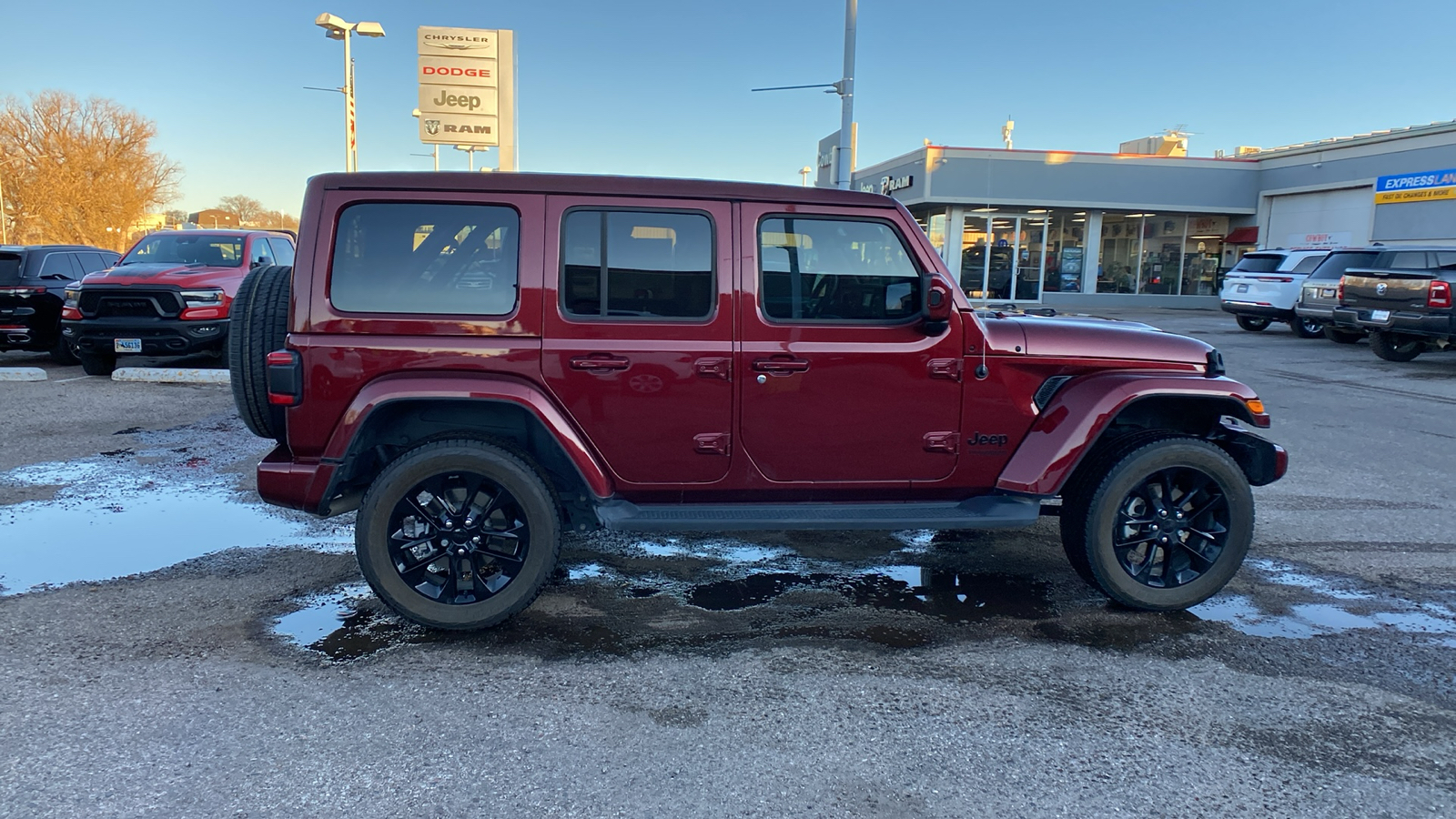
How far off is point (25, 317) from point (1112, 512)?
1402 centimetres

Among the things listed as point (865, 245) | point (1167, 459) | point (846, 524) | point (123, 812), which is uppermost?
point (865, 245)

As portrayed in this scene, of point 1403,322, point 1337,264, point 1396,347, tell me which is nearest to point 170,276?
point 1403,322

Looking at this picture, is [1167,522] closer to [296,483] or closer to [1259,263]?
[296,483]

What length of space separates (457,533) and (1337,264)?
1849 centimetres

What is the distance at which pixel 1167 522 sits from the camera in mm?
4184

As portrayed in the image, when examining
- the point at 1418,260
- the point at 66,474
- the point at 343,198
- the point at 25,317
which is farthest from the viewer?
the point at 1418,260

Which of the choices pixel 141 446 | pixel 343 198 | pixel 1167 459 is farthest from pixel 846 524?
pixel 141 446

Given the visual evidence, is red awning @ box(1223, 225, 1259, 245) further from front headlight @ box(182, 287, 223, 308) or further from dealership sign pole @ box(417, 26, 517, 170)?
front headlight @ box(182, 287, 223, 308)

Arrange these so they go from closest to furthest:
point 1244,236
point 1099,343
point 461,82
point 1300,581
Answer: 1. point 1099,343
2. point 1300,581
3. point 461,82
4. point 1244,236

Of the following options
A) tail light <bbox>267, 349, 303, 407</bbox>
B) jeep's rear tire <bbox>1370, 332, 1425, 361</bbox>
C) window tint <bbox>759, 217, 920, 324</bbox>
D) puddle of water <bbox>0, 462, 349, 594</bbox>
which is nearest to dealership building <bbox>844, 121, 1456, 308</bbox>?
jeep's rear tire <bbox>1370, 332, 1425, 361</bbox>

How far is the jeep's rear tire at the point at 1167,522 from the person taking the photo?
161 inches

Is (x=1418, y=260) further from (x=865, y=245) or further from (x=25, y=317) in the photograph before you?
(x=25, y=317)

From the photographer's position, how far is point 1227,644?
390 cm

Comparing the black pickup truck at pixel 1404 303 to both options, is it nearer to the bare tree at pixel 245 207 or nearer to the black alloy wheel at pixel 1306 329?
the black alloy wheel at pixel 1306 329
